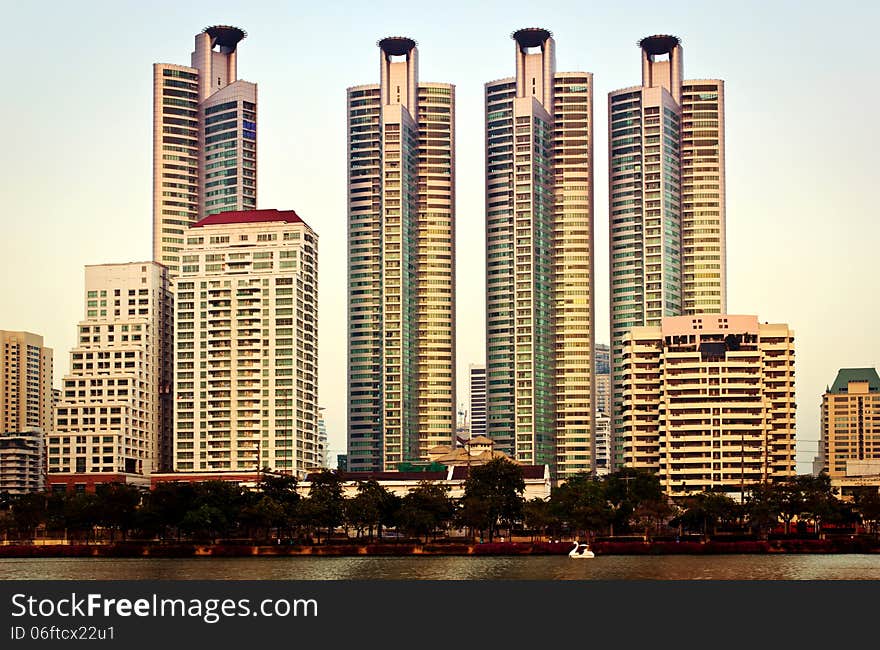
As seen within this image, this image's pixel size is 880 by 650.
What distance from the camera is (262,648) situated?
65.0 m

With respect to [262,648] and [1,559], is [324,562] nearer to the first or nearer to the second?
[1,559]

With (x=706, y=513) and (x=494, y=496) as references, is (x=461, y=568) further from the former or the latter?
(x=706, y=513)

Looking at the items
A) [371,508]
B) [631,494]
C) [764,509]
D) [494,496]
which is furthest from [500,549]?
[764,509]

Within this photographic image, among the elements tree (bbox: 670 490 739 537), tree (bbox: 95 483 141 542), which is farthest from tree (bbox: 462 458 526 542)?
tree (bbox: 95 483 141 542)

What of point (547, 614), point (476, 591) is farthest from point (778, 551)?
point (547, 614)

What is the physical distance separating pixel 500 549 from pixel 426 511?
1051 centimetres

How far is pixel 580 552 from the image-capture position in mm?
160625

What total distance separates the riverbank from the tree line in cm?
296

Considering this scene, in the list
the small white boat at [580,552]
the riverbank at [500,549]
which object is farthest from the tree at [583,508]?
the small white boat at [580,552]

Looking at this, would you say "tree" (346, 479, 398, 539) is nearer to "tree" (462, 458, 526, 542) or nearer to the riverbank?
the riverbank

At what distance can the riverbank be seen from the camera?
166500mm

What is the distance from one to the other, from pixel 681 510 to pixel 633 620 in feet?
420

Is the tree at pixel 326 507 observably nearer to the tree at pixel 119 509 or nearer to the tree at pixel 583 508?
the tree at pixel 119 509

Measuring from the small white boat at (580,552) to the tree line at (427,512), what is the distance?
317 inches
